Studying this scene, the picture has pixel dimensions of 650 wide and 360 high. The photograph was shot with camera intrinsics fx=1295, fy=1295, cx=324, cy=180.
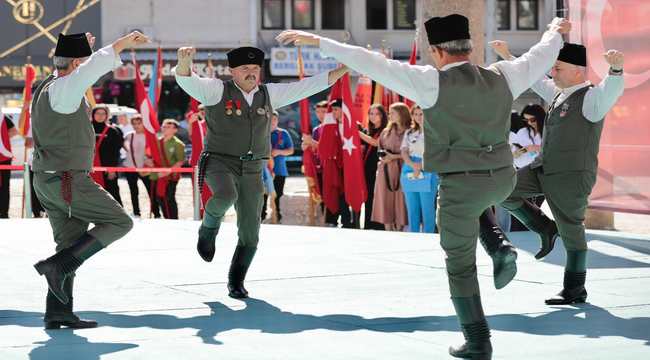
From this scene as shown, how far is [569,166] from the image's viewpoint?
8375mm

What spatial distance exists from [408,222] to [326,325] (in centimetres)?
796

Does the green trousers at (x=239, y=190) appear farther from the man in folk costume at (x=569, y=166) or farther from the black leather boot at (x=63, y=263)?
the man in folk costume at (x=569, y=166)

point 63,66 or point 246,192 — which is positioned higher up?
point 63,66

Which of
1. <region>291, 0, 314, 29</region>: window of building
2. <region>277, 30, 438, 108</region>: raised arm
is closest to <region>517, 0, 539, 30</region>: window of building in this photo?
<region>291, 0, 314, 29</region>: window of building

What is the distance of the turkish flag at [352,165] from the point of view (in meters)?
16.5

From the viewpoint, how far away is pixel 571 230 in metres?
8.43

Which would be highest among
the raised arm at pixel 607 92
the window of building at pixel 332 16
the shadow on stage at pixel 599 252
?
the window of building at pixel 332 16

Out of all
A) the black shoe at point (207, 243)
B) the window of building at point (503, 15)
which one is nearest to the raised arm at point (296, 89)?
the black shoe at point (207, 243)

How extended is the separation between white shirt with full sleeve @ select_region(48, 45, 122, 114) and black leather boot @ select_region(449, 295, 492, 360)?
2417 mm

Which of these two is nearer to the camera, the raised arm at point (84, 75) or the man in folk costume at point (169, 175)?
the raised arm at point (84, 75)

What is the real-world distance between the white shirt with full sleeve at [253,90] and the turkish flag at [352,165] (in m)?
7.53

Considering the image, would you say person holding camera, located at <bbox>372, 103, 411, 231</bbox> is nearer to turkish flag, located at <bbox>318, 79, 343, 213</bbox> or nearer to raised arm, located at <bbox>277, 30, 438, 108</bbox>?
turkish flag, located at <bbox>318, 79, 343, 213</bbox>

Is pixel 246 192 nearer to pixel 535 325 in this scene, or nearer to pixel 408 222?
pixel 535 325

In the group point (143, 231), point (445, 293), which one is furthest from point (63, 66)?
point (143, 231)
